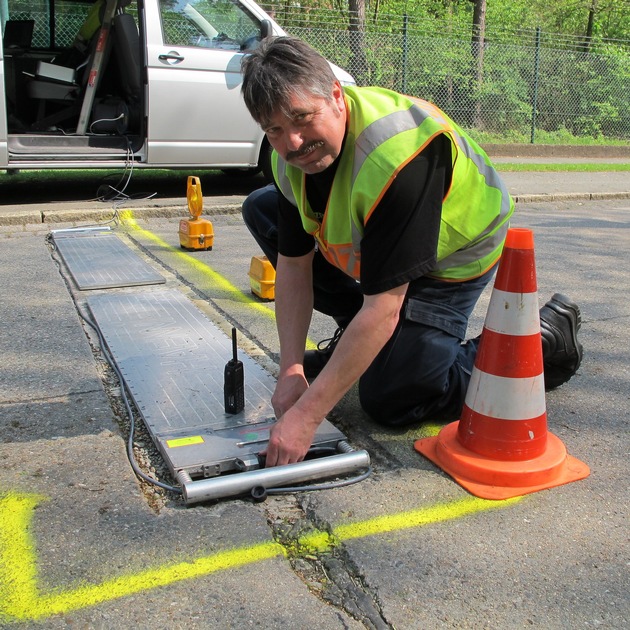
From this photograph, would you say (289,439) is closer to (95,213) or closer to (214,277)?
(214,277)

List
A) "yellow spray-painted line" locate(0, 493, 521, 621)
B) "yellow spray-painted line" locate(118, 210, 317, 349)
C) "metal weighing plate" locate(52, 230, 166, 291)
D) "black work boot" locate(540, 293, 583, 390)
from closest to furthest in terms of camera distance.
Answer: "yellow spray-painted line" locate(0, 493, 521, 621) → "black work boot" locate(540, 293, 583, 390) → "yellow spray-painted line" locate(118, 210, 317, 349) → "metal weighing plate" locate(52, 230, 166, 291)

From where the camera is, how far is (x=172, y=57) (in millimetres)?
7191

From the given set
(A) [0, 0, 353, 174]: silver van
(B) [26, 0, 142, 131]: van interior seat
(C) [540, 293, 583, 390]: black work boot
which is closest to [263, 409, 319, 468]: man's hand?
(C) [540, 293, 583, 390]: black work boot

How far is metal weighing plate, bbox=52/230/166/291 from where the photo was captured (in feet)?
15.1

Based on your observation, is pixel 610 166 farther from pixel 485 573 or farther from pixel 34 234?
pixel 485 573

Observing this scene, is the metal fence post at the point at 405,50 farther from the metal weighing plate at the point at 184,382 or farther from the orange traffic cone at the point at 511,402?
the orange traffic cone at the point at 511,402

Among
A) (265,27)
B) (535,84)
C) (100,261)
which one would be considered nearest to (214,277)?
(100,261)

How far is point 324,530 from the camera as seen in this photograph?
6.81 ft

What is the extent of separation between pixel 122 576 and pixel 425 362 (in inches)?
48.1

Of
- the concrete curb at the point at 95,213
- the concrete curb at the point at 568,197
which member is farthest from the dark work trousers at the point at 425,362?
the concrete curb at the point at 568,197

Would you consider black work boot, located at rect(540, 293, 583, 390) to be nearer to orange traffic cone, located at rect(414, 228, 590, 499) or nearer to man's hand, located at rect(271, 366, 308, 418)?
orange traffic cone, located at rect(414, 228, 590, 499)

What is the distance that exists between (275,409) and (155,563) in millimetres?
745

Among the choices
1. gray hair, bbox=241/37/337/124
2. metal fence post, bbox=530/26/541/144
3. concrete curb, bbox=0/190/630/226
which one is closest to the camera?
gray hair, bbox=241/37/337/124

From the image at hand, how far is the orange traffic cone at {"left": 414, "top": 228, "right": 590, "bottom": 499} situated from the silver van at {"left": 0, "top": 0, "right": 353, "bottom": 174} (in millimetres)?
5689
